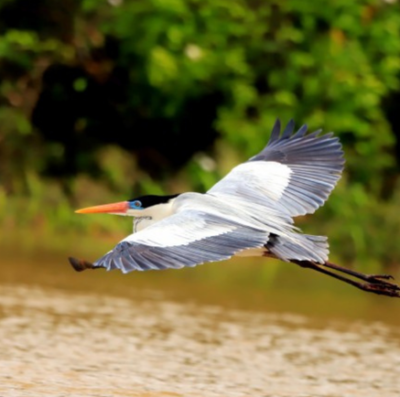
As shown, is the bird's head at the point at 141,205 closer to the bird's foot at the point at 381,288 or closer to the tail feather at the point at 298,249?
the tail feather at the point at 298,249

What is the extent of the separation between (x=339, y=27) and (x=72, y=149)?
3367 mm

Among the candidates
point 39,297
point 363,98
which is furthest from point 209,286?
point 363,98

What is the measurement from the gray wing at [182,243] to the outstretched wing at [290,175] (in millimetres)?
1042

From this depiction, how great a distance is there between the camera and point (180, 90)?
47.2 feet

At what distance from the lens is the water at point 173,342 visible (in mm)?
7012

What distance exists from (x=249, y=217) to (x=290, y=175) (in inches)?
43.5

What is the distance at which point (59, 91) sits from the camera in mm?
14719

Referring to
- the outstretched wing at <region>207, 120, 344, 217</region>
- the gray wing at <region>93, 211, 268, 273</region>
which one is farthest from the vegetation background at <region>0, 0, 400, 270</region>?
the gray wing at <region>93, 211, 268, 273</region>

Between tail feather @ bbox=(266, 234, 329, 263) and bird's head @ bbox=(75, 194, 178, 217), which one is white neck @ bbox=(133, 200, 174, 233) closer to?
bird's head @ bbox=(75, 194, 178, 217)

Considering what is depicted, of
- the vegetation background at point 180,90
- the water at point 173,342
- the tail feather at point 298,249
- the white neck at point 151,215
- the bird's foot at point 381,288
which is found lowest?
the water at point 173,342

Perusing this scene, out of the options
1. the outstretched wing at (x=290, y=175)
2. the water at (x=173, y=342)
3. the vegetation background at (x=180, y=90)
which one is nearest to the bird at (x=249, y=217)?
the outstretched wing at (x=290, y=175)

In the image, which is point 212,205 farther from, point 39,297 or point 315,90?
point 315,90

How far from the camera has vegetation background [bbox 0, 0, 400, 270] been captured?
551 inches

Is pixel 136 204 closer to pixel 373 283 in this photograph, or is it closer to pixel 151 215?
pixel 151 215
